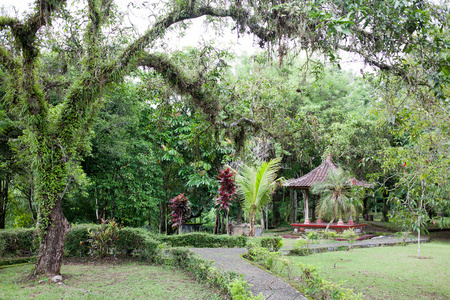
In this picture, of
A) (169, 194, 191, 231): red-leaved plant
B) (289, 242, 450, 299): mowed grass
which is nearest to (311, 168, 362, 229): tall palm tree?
(289, 242, 450, 299): mowed grass

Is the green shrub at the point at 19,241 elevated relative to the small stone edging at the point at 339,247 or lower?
elevated

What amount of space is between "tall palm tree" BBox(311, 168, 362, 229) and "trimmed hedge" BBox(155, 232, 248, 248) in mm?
6261

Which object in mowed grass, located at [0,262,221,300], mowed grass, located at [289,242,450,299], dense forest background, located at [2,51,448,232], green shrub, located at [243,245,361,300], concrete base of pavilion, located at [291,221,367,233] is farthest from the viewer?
concrete base of pavilion, located at [291,221,367,233]

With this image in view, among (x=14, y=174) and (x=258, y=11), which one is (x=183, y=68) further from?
(x=14, y=174)

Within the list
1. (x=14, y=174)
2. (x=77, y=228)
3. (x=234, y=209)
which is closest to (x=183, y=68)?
(x=77, y=228)

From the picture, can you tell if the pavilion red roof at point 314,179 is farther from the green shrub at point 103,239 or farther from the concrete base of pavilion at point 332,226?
the green shrub at point 103,239

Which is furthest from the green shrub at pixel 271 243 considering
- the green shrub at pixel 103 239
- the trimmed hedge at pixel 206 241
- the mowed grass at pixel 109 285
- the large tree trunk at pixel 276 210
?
the large tree trunk at pixel 276 210

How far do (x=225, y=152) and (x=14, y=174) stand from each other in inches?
318

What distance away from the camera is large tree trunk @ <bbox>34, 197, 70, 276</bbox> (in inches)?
218

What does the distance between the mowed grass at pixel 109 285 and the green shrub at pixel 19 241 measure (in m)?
1.07

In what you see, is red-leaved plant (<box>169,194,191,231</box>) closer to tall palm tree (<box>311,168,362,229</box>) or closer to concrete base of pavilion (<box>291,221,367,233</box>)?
tall palm tree (<box>311,168,362,229</box>)

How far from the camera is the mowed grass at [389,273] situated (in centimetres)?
539

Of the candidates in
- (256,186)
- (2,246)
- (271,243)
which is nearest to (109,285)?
(2,246)

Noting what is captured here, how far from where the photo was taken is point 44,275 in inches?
215
